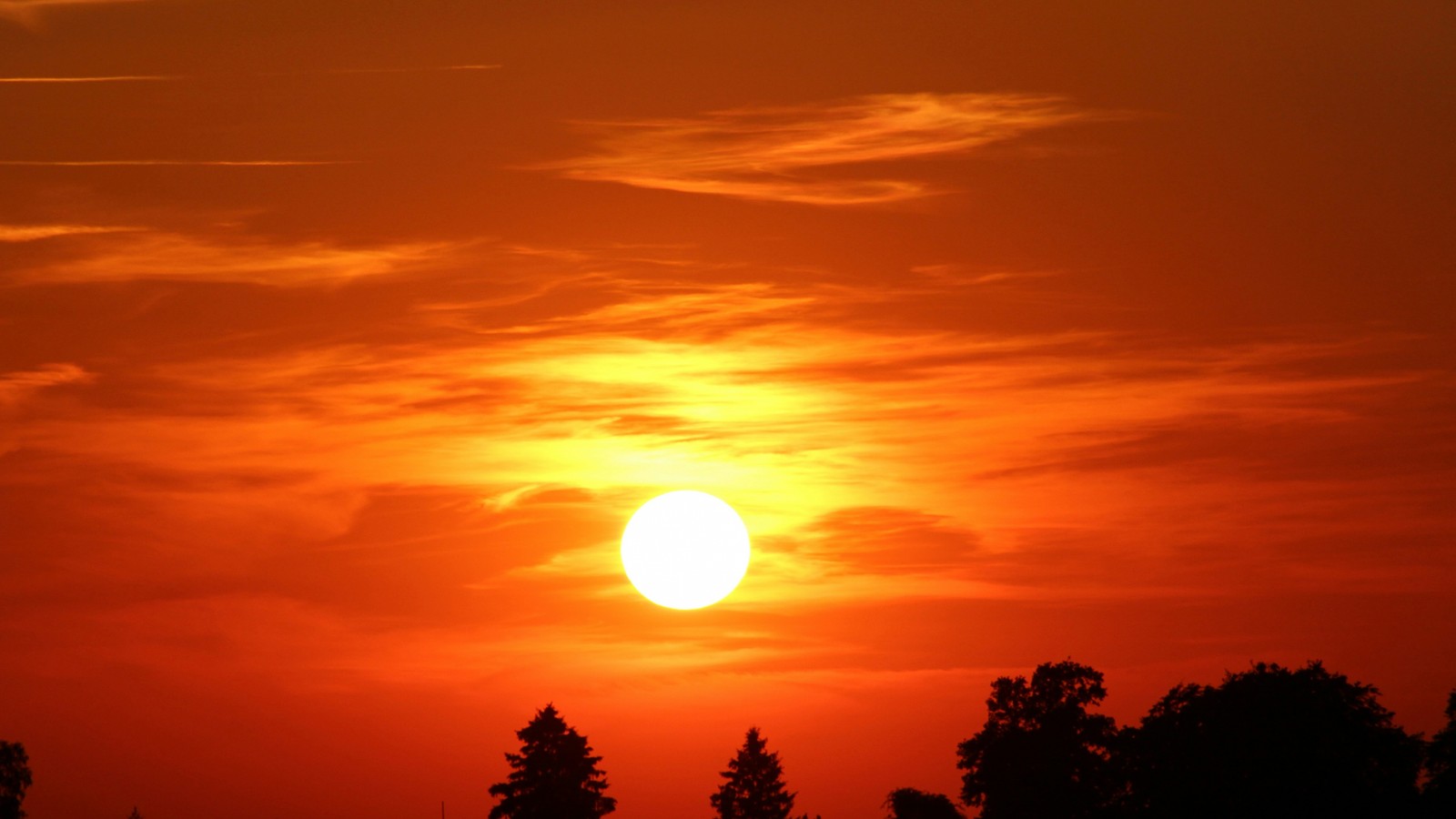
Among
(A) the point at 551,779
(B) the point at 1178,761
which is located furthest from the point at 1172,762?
(A) the point at 551,779

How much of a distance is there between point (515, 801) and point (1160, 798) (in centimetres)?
4281

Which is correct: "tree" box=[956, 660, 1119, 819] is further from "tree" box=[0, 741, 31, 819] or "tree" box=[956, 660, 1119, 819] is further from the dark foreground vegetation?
"tree" box=[0, 741, 31, 819]

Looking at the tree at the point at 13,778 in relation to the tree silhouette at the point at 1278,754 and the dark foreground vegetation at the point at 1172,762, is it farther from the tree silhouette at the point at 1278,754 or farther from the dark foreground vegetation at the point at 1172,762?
the tree silhouette at the point at 1278,754

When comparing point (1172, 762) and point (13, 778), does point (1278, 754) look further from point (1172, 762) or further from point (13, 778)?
point (13, 778)

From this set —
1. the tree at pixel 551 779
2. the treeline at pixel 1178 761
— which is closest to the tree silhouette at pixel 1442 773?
the treeline at pixel 1178 761

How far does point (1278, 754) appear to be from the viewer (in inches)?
4304

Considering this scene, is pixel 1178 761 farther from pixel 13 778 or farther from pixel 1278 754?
pixel 13 778

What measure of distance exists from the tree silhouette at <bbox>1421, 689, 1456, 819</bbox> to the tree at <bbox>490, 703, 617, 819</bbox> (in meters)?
51.6

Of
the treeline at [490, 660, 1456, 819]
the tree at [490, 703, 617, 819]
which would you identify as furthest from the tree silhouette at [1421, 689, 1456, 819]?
the tree at [490, 703, 617, 819]

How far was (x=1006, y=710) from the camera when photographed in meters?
126

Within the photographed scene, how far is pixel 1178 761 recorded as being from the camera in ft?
369

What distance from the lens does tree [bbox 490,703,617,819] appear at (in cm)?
13000

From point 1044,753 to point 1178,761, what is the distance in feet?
41.9

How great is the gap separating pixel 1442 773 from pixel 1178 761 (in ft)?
47.5
